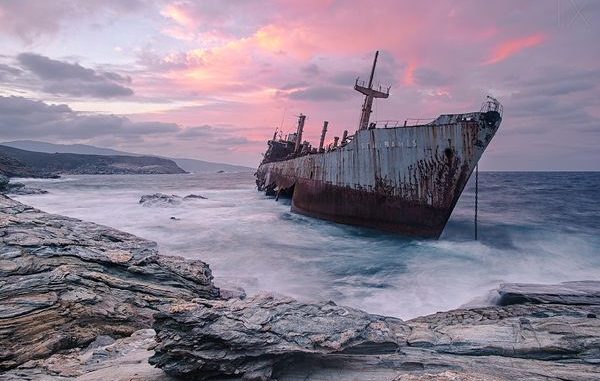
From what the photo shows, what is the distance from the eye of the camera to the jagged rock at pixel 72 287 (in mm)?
5207

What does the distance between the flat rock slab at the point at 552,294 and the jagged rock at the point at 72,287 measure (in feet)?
22.9

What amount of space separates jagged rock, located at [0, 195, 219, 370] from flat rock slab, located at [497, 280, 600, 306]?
22.9ft

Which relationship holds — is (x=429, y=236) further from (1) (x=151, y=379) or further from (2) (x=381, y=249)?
(1) (x=151, y=379)

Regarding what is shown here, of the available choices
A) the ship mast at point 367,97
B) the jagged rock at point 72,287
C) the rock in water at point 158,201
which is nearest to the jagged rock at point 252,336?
the jagged rock at point 72,287

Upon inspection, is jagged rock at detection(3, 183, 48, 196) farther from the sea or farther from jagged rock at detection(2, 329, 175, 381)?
jagged rock at detection(2, 329, 175, 381)

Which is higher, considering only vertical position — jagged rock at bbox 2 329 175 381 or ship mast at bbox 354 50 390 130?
ship mast at bbox 354 50 390 130

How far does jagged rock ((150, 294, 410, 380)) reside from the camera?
13.3 ft

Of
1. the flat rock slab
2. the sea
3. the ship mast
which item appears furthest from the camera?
the ship mast

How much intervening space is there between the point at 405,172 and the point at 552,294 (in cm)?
817

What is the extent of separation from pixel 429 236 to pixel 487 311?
8.86 m

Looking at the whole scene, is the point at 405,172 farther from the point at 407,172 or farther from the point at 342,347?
the point at 342,347

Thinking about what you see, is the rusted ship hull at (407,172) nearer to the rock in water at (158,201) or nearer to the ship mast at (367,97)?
the ship mast at (367,97)

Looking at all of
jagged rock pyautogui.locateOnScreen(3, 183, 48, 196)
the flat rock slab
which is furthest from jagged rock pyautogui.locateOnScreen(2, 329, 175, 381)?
jagged rock pyautogui.locateOnScreen(3, 183, 48, 196)

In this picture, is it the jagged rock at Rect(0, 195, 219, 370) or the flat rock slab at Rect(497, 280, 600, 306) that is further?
the flat rock slab at Rect(497, 280, 600, 306)
